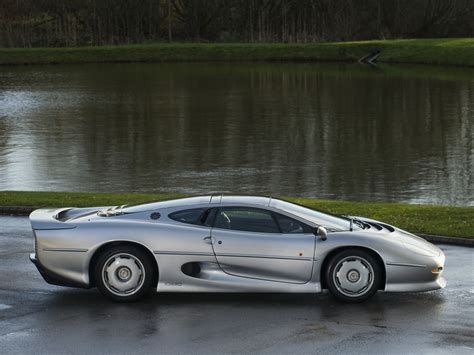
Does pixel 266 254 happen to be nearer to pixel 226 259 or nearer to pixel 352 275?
pixel 226 259

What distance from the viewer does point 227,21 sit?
87938mm

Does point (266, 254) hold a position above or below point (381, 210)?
above

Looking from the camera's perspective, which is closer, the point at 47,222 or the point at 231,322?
the point at 231,322

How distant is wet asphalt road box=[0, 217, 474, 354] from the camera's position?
9117 millimetres

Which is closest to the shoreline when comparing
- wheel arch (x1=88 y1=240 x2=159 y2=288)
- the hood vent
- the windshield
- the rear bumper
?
the hood vent

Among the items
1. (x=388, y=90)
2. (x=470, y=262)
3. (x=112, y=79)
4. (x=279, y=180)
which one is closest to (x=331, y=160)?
(x=279, y=180)

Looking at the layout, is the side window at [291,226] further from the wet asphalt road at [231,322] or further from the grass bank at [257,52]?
the grass bank at [257,52]

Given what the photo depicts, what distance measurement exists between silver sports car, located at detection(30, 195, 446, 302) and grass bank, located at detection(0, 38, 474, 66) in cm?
5695

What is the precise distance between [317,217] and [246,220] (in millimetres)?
816

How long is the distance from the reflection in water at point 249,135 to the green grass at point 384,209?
3404 millimetres

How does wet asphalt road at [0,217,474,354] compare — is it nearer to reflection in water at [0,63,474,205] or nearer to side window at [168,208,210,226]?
side window at [168,208,210,226]

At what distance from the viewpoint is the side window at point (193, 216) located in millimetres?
10742

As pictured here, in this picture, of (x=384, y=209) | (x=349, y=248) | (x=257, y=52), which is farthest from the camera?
(x=257, y=52)

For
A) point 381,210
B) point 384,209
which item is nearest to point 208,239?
point 381,210
